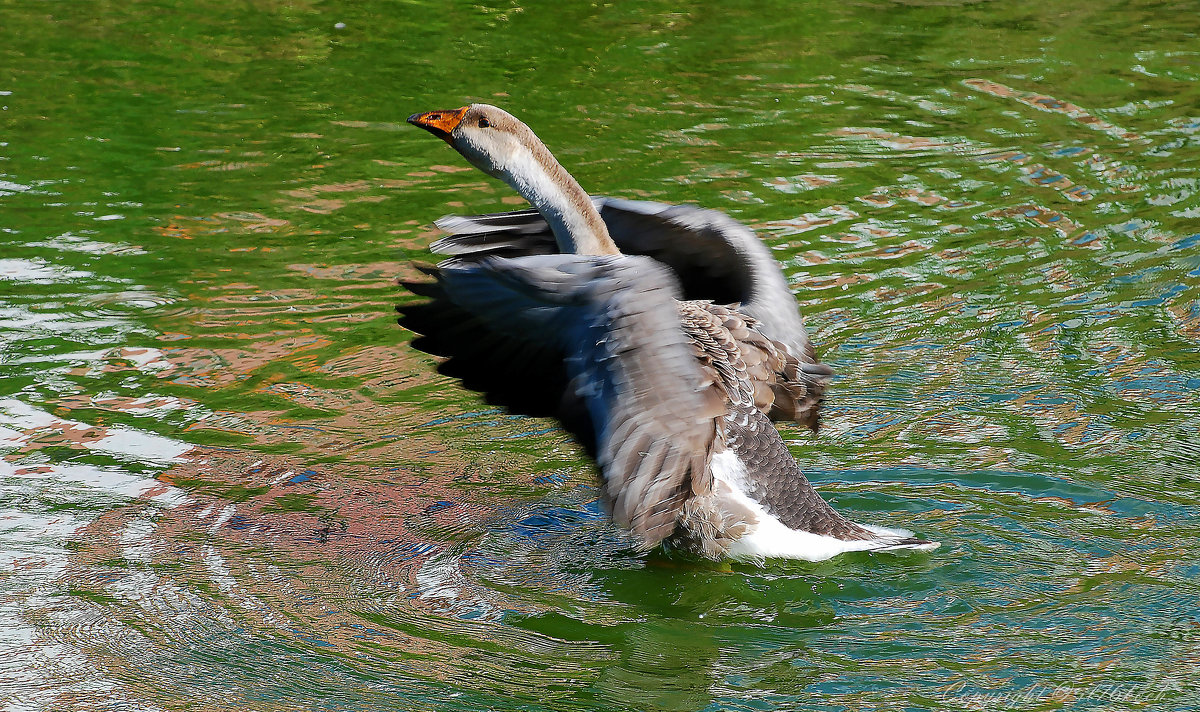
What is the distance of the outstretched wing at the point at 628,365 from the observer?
3969mm

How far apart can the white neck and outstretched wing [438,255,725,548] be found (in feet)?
2.94

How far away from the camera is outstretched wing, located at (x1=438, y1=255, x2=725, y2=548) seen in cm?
397

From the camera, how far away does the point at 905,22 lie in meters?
12.7

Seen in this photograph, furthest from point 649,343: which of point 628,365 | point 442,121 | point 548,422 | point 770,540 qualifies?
point 548,422

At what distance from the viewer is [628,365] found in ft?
13.3

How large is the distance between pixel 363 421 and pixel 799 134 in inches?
197

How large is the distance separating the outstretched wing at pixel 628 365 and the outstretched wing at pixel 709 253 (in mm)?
1211

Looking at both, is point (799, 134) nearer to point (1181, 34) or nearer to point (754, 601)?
point (1181, 34)

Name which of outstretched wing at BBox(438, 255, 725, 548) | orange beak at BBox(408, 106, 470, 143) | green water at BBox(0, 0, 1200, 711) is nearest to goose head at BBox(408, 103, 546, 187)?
orange beak at BBox(408, 106, 470, 143)

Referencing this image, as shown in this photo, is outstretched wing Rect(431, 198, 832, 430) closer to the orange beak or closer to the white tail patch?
the orange beak

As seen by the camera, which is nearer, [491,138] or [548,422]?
[491,138]

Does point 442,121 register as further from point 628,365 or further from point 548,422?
point 628,365

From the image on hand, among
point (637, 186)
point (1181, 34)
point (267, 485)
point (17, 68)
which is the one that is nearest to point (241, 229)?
point (637, 186)

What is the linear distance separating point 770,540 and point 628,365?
119 cm
